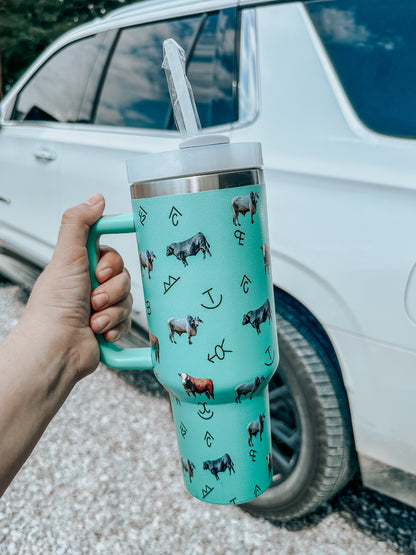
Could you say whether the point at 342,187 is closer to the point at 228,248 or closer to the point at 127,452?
the point at 228,248

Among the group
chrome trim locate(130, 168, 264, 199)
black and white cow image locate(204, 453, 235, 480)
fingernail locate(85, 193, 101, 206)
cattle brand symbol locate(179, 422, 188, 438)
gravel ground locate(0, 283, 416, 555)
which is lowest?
gravel ground locate(0, 283, 416, 555)

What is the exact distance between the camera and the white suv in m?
1.39

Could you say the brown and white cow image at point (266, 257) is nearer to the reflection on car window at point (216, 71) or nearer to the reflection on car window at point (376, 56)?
the reflection on car window at point (376, 56)

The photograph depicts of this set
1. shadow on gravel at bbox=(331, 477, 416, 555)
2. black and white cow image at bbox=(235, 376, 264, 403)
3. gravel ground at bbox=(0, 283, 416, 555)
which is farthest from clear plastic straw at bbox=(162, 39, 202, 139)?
shadow on gravel at bbox=(331, 477, 416, 555)

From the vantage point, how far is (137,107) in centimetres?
214

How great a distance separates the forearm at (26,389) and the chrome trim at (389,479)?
1.02 meters

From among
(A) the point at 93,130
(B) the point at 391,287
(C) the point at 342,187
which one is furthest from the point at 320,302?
(A) the point at 93,130

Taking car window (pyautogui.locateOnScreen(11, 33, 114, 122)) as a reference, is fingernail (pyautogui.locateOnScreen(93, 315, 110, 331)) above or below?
below

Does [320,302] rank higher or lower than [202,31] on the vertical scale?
lower

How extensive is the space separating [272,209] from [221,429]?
870 millimetres

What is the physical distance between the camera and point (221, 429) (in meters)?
0.84

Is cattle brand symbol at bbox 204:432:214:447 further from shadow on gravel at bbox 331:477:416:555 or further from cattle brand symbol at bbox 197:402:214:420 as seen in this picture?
shadow on gravel at bbox 331:477:416:555

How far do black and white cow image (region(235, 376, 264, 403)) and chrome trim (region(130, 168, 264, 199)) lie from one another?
0.31 m

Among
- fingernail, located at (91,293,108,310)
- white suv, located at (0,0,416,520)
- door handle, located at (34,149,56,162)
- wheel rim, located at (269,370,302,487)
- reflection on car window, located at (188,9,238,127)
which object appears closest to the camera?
fingernail, located at (91,293,108,310)
